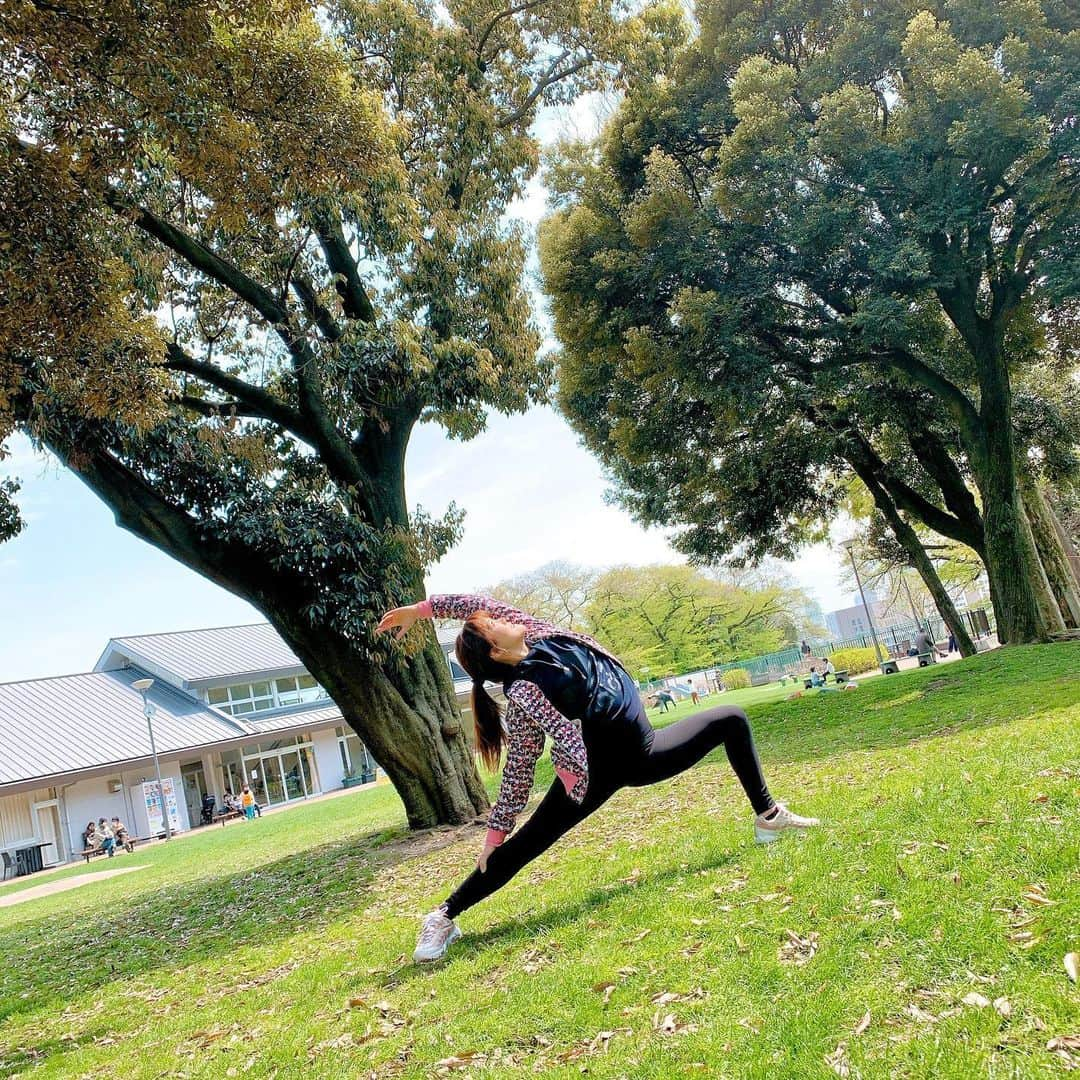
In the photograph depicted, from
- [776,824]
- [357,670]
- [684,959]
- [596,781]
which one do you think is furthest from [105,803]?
[684,959]

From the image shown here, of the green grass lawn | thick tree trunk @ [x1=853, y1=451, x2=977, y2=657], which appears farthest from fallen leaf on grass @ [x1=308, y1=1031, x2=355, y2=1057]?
thick tree trunk @ [x1=853, y1=451, x2=977, y2=657]

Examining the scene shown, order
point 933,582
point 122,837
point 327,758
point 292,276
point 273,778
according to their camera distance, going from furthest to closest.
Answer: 1. point 327,758
2. point 273,778
3. point 122,837
4. point 933,582
5. point 292,276

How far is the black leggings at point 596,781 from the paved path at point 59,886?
15.9 meters

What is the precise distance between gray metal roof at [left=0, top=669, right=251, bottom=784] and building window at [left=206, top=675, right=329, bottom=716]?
182cm

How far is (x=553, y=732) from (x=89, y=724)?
1210 inches

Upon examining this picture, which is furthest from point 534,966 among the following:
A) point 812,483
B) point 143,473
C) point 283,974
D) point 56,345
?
point 812,483

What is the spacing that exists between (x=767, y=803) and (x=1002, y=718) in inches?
194

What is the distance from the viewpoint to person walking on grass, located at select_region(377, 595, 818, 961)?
386 cm

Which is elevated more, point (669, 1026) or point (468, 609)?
point (468, 609)

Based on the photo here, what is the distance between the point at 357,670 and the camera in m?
9.27

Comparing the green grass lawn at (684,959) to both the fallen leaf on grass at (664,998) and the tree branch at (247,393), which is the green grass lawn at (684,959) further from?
the tree branch at (247,393)

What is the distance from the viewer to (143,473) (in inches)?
344

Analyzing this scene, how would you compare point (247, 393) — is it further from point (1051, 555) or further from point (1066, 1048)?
point (1051, 555)

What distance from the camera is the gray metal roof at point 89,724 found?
85.4 ft
